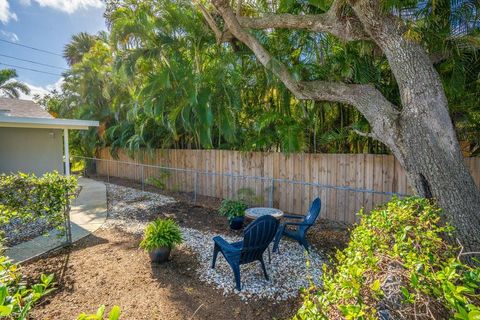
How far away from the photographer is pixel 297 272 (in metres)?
3.83

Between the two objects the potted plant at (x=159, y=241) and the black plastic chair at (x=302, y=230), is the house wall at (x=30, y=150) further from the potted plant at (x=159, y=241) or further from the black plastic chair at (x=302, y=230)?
the black plastic chair at (x=302, y=230)

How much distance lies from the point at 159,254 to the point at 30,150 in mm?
8152

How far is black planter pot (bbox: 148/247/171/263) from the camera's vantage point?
396 cm

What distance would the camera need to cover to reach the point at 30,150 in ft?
29.8

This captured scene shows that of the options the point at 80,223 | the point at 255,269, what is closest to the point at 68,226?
the point at 80,223

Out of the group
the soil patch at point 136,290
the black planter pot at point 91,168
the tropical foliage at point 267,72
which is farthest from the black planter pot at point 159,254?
the black planter pot at point 91,168

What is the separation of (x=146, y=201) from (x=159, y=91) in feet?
11.4

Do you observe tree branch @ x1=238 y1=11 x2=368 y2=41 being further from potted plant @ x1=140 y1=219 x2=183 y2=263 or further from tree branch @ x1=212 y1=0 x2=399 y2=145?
potted plant @ x1=140 y1=219 x2=183 y2=263

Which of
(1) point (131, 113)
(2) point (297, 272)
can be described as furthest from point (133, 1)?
(2) point (297, 272)

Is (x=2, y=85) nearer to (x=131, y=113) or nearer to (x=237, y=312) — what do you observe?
(x=131, y=113)

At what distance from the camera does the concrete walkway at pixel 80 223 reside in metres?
4.46

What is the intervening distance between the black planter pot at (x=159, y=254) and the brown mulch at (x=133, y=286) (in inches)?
3.8

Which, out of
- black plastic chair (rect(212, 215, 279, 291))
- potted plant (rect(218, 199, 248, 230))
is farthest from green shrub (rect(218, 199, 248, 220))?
black plastic chair (rect(212, 215, 279, 291))

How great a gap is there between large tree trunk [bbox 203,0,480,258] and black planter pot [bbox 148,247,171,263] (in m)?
3.70
